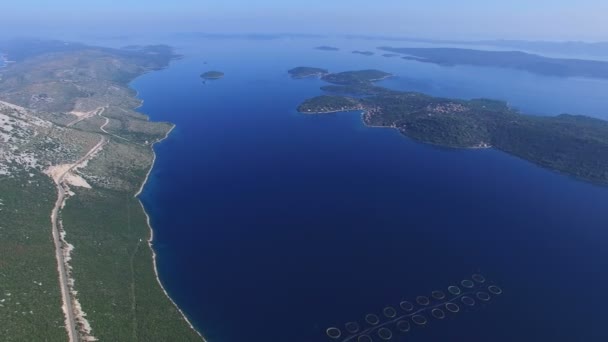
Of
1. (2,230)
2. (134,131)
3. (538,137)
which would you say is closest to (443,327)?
(2,230)

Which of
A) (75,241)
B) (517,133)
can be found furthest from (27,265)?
(517,133)

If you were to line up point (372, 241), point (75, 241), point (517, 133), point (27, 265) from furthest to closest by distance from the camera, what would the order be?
1. point (517, 133)
2. point (372, 241)
3. point (75, 241)
4. point (27, 265)

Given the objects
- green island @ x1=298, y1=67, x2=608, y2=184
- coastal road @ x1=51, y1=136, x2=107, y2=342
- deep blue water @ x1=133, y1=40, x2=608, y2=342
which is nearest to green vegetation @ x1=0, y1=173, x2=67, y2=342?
coastal road @ x1=51, y1=136, x2=107, y2=342

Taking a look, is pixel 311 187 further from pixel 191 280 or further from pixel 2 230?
pixel 2 230

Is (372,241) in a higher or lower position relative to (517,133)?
lower

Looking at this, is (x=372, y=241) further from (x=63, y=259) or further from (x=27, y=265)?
(x=27, y=265)

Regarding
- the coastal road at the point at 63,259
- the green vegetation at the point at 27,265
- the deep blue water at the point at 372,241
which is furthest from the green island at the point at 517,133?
the green vegetation at the point at 27,265
